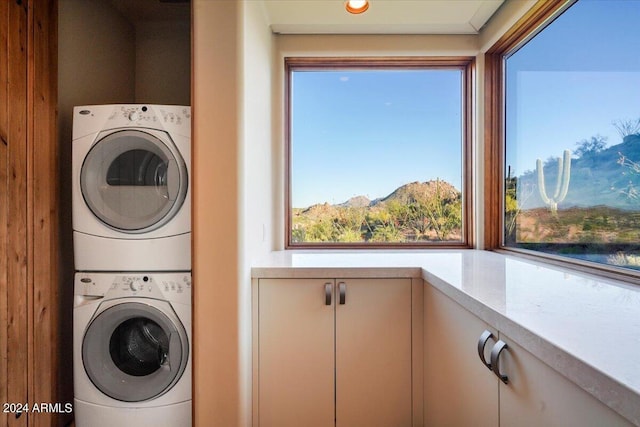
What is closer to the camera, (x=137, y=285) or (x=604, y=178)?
(x=604, y=178)

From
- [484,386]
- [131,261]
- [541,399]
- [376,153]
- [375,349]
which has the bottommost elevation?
[375,349]

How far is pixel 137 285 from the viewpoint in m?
1.47

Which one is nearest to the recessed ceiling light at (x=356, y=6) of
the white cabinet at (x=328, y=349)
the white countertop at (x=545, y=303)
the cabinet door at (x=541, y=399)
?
the white countertop at (x=545, y=303)

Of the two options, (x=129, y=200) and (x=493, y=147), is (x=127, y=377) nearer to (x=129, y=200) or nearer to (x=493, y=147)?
(x=129, y=200)

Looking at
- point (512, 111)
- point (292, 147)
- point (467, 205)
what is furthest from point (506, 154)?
point (292, 147)

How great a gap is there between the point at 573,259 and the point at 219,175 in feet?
5.62

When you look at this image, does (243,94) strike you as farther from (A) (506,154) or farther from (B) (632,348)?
(A) (506,154)

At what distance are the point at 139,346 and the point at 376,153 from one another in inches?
74.5

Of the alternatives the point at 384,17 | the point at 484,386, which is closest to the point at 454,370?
the point at 484,386

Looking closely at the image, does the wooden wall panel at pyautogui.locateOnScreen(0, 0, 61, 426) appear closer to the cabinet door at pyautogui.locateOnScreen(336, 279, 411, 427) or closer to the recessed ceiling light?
the cabinet door at pyautogui.locateOnScreen(336, 279, 411, 427)

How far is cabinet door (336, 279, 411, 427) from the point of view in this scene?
157cm

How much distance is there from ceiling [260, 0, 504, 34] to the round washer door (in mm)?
1895

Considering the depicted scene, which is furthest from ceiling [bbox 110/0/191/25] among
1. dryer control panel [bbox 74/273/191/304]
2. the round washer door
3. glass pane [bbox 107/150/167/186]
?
the round washer door

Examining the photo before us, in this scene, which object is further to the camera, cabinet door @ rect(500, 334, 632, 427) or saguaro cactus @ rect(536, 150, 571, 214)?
saguaro cactus @ rect(536, 150, 571, 214)
